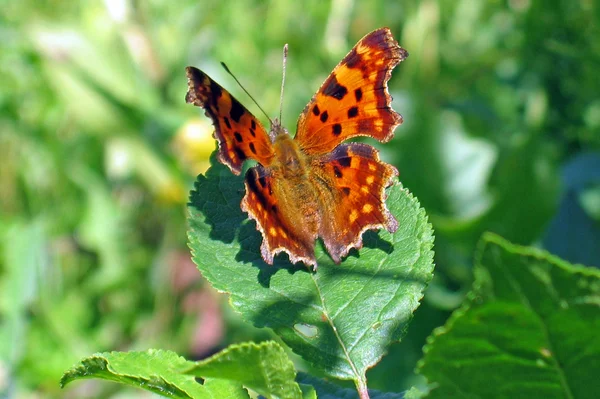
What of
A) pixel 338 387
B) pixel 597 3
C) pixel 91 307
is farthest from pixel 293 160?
pixel 91 307

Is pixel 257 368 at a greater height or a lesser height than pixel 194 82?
lesser

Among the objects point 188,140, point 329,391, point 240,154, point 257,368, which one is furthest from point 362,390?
point 188,140

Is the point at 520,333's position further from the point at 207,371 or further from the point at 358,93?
the point at 358,93

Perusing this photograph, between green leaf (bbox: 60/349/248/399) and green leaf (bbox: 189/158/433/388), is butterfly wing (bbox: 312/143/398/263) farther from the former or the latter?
green leaf (bbox: 60/349/248/399)

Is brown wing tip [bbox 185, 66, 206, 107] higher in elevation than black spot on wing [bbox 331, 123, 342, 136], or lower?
higher

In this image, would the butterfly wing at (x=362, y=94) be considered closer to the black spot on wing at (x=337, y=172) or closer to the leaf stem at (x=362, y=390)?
the black spot on wing at (x=337, y=172)

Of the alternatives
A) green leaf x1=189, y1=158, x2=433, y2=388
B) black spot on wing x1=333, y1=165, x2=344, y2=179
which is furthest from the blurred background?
green leaf x1=189, y1=158, x2=433, y2=388

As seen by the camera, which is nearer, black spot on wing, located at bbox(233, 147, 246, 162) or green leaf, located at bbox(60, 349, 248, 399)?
green leaf, located at bbox(60, 349, 248, 399)

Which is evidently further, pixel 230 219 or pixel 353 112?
pixel 353 112
